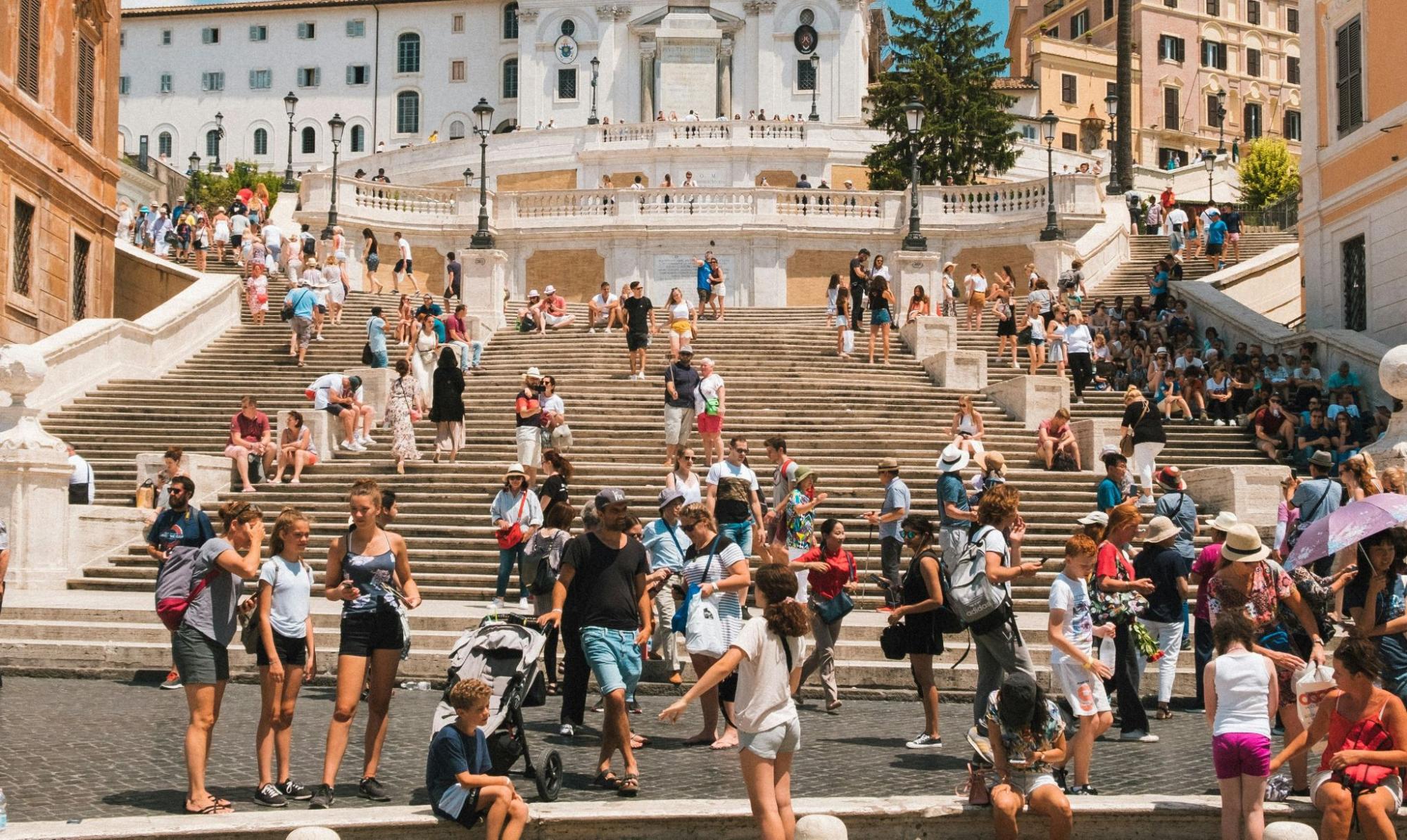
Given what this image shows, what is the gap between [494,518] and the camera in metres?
15.3

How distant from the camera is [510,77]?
282ft

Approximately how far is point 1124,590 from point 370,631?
199 inches

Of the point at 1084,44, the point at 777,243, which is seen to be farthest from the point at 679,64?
the point at 777,243

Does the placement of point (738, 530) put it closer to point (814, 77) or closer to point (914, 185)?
point (914, 185)

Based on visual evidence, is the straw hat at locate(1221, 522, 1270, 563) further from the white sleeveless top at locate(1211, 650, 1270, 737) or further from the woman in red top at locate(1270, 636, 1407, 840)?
the white sleeveless top at locate(1211, 650, 1270, 737)

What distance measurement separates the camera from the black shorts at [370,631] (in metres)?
9.20

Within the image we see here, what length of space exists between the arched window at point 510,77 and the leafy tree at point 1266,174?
121ft

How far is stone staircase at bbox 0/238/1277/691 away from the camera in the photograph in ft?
47.2

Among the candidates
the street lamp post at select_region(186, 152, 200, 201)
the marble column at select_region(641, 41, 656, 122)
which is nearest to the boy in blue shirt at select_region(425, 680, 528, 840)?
the marble column at select_region(641, 41, 656, 122)

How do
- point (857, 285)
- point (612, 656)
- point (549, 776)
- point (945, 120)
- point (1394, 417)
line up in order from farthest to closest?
point (945, 120)
point (857, 285)
point (1394, 417)
point (612, 656)
point (549, 776)

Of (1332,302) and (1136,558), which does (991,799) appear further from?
(1332,302)

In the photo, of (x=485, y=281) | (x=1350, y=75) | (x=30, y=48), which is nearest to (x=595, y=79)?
(x=485, y=281)

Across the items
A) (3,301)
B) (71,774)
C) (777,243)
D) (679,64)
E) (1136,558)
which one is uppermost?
(679,64)

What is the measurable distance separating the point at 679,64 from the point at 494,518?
194 feet
